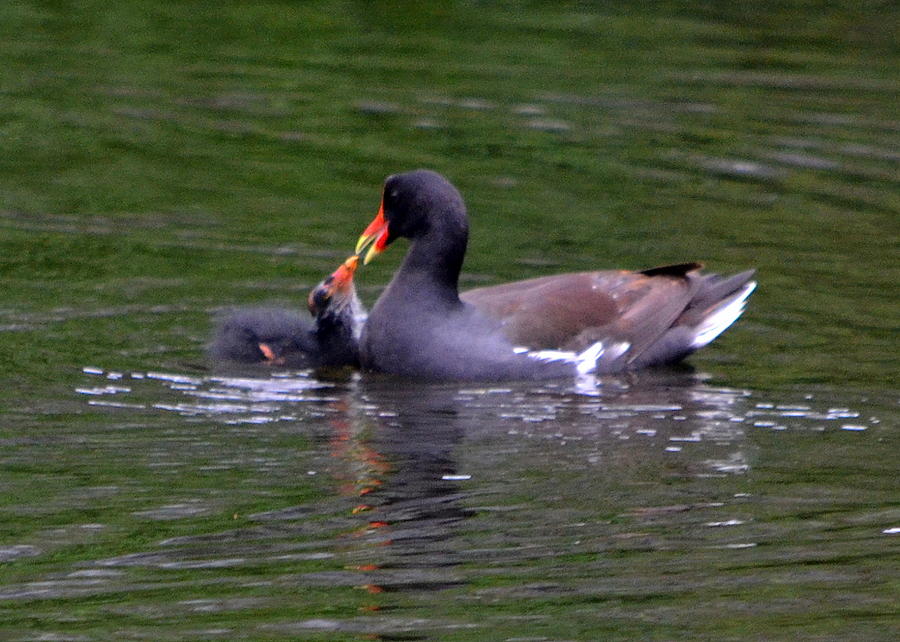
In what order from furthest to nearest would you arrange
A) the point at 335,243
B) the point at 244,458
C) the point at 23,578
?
the point at 335,243 < the point at 244,458 < the point at 23,578

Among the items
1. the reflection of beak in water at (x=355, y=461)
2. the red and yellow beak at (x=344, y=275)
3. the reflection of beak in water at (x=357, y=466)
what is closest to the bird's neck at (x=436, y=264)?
the red and yellow beak at (x=344, y=275)

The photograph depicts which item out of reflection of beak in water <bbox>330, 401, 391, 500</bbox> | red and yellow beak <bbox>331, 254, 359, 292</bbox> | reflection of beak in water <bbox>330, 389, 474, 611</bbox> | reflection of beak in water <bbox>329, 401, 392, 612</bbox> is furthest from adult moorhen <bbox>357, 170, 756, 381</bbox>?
reflection of beak in water <bbox>330, 401, 391, 500</bbox>

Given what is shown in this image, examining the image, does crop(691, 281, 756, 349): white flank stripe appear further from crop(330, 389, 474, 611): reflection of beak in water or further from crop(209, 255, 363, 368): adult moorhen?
crop(209, 255, 363, 368): adult moorhen

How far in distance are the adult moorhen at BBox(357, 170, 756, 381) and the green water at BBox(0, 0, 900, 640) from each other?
170 millimetres

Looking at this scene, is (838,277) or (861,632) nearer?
(861,632)

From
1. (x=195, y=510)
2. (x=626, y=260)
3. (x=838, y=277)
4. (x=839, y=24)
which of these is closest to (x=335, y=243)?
(x=626, y=260)

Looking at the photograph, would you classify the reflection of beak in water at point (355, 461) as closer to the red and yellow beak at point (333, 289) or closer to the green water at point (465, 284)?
the green water at point (465, 284)

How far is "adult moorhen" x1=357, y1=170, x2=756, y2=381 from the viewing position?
7.84 metres

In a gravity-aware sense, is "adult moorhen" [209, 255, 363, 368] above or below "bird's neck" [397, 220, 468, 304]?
below

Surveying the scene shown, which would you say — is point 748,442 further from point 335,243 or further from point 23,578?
point 335,243

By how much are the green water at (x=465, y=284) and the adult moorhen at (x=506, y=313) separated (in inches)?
6.7

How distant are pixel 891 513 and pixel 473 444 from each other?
166 cm

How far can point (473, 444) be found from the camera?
22.4ft

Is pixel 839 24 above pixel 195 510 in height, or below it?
above
